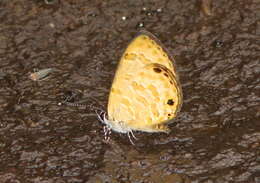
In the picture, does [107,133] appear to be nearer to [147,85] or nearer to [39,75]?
[147,85]

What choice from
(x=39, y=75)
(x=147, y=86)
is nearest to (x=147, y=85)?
(x=147, y=86)

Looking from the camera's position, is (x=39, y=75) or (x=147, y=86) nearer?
(x=147, y=86)

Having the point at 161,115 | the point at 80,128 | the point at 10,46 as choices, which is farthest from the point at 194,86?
the point at 10,46

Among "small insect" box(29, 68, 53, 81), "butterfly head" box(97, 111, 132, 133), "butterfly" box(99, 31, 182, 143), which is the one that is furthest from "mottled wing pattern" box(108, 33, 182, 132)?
"small insect" box(29, 68, 53, 81)

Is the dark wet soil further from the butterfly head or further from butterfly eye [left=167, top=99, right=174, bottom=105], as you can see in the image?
butterfly eye [left=167, top=99, right=174, bottom=105]

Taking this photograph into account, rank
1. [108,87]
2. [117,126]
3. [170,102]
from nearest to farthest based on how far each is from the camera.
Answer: [170,102]
[117,126]
[108,87]

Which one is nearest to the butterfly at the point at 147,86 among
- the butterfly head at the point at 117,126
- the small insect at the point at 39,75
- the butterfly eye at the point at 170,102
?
the butterfly eye at the point at 170,102

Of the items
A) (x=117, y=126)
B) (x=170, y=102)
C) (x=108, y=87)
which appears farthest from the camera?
(x=108, y=87)

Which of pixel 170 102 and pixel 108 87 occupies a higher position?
pixel 108 87
